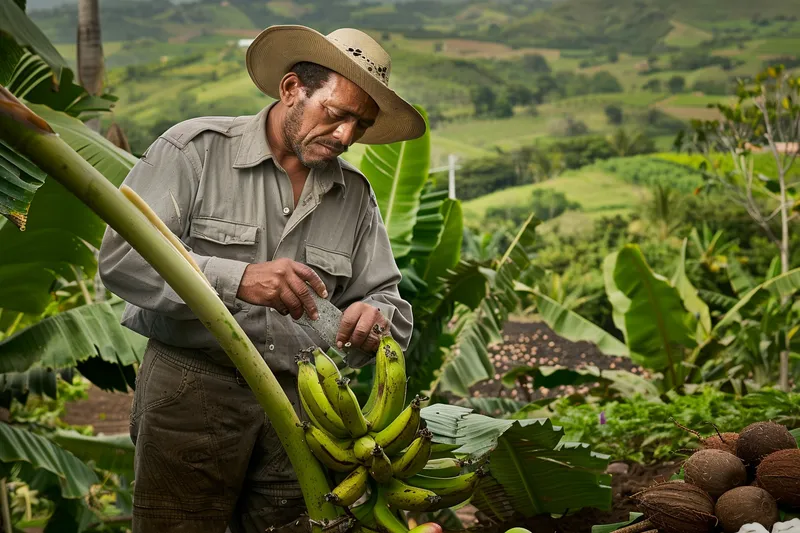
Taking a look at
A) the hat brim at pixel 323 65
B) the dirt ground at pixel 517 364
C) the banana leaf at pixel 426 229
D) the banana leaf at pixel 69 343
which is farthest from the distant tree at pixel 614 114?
the hat brim at pixel 323 65

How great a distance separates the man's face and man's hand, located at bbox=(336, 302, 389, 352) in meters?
0.44

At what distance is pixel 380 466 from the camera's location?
2025 millimetres

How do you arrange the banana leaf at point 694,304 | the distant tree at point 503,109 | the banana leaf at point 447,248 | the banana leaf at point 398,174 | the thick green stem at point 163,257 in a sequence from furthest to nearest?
1. the distant tree at point 503,109
2. the banana leaf at point 694,304
3. the banana leaf at point 447,248
4. the banana leaf at point 398,174
5. the thick green stem at point 163,257

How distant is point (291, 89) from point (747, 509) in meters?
1.53

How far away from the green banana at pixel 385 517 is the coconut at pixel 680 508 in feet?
1.92

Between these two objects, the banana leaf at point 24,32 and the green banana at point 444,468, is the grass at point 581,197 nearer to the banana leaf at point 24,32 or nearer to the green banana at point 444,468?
the green banana at point 444,468

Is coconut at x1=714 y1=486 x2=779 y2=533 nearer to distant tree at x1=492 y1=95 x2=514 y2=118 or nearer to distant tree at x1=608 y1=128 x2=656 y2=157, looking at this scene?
distant tree at x1=608 y1=128 x2=656 y2=157

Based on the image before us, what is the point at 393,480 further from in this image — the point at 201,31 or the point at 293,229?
the point at 201,31

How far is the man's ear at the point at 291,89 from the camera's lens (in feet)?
8.07

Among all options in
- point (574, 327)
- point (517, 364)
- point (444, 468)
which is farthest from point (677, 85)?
point (444, 468)

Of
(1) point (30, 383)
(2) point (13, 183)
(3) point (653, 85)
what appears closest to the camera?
(2) point (13, 183)

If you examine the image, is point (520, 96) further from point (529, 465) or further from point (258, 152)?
point (258, 152)

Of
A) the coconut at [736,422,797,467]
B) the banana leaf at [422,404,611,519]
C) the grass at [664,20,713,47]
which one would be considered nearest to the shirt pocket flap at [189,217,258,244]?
the banana leaf at [422,404,611,519]

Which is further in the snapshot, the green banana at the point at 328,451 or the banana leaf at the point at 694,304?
the banana leaf at the point at 694,304
